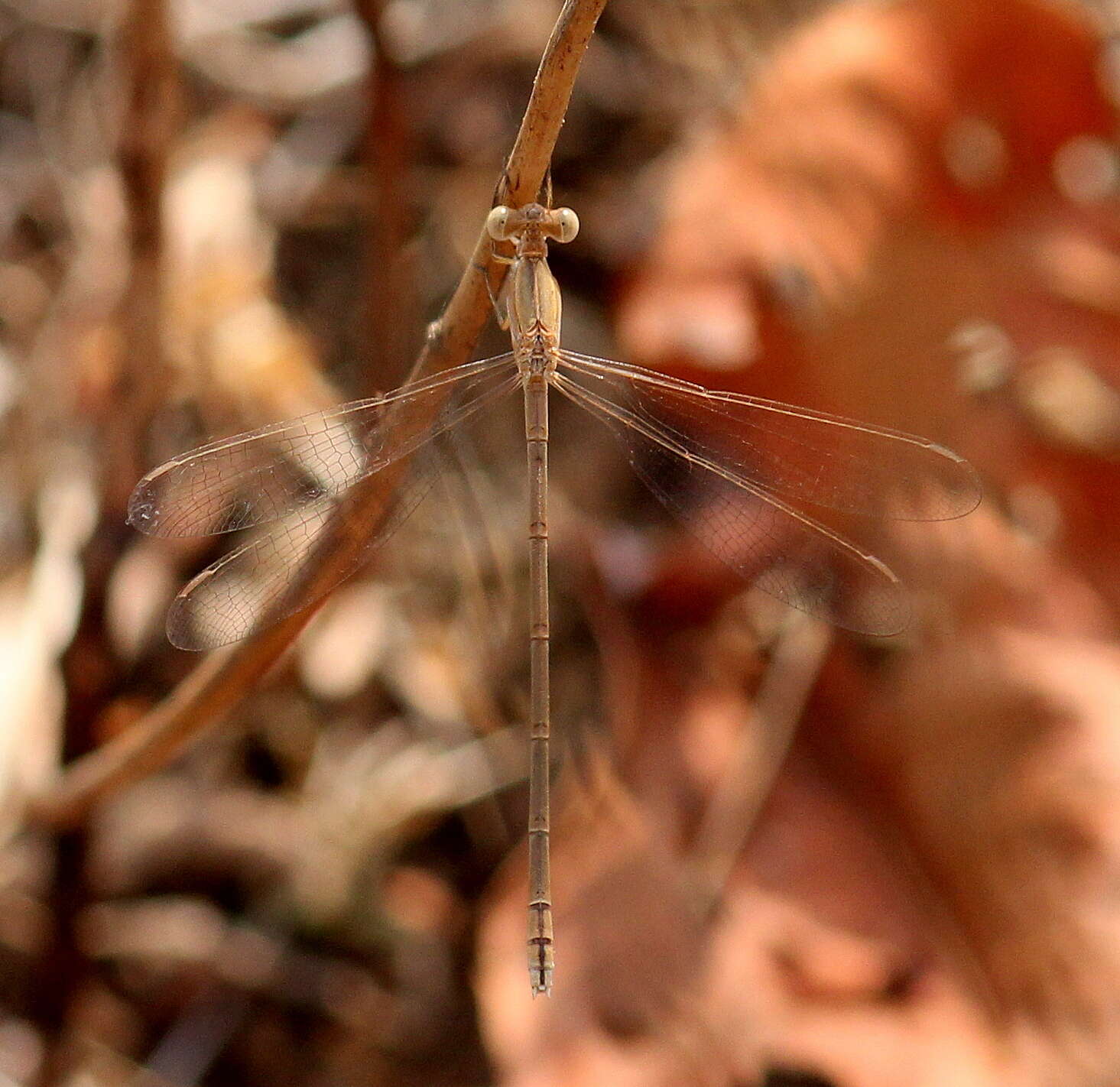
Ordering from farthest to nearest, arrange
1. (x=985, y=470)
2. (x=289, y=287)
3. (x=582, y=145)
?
(x=582, y=145) → (x=289, y=287) → (x=985, y=470)

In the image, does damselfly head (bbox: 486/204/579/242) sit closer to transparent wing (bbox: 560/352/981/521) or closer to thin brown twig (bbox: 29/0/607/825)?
thin brown twig (bbox: 29/0/607/825)

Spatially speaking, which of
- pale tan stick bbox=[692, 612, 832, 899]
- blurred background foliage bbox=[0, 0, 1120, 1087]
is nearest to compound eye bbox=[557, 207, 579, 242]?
blurred background foliage bbox=[0, 0, 1120, 1087]

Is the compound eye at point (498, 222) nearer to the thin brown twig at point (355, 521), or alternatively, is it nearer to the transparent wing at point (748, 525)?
the thin brown twig at point (355, 521)

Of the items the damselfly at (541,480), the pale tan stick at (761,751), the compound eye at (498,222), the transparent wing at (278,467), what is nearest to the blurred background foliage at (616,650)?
the pale tan stick at (761,751)

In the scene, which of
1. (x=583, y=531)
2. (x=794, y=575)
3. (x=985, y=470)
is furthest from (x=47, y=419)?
(x=985, y=470)

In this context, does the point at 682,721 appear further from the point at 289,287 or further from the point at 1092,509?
the point at 289,287

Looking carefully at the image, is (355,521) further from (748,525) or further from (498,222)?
(748,525)
